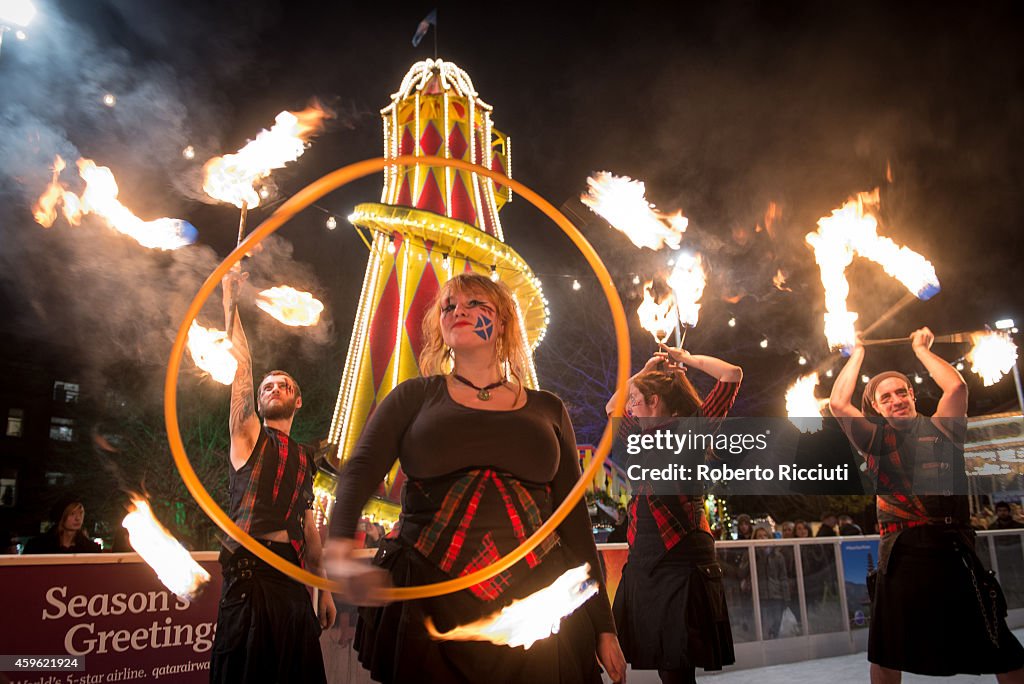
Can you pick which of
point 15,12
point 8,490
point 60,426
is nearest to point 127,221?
point 15,12

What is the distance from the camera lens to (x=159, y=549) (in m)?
3.32

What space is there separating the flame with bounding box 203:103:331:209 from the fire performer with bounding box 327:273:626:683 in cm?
269

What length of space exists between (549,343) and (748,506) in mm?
9347

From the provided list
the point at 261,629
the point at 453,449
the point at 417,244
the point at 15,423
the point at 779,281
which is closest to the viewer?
the point at 453,449

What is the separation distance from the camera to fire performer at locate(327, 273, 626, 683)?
1945 mm

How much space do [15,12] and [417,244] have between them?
3.70m

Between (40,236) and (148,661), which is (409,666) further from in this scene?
(40,236)

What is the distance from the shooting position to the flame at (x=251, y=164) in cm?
446

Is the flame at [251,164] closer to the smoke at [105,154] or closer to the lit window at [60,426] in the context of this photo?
the smoke at [105,154]

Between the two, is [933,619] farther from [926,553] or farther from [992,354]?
[992,354]

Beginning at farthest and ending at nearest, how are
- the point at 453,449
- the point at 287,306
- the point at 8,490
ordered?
1. the point at 8,490
2. the point at 287,306
3. the point at 453,449

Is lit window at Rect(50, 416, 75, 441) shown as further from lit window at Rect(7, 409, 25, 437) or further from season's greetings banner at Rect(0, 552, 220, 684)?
season's greetings banner at Rect(0, 552, 220, 684)

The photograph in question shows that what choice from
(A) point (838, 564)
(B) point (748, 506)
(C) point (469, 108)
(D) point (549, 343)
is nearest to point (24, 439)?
(D) point (549, 343)

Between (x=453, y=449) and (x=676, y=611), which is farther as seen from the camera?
(x=676, y=611)
